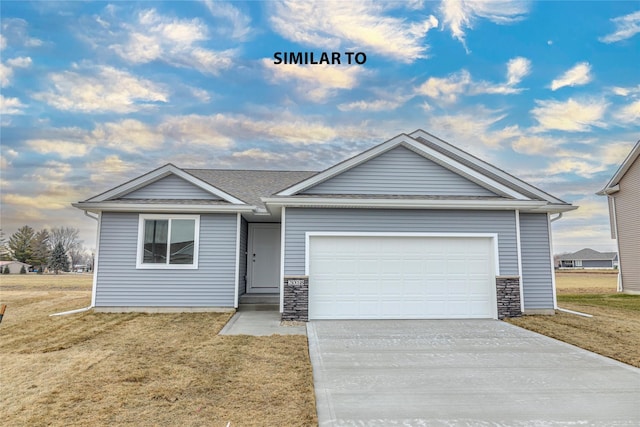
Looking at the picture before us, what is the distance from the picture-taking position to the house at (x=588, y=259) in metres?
77.0

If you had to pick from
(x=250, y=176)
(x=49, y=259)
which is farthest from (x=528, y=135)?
(x=49, y=259)

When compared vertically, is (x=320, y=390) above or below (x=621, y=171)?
below

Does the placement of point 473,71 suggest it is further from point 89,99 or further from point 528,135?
point 89,99

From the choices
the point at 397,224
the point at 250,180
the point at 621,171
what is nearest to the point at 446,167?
the point at 397,224

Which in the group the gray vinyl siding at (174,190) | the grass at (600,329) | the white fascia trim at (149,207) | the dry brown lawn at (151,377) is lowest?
the dry brown lawn at (151,377)

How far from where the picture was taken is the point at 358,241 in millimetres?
9148

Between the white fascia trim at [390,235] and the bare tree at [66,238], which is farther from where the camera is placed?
the bare tree at [66,238]

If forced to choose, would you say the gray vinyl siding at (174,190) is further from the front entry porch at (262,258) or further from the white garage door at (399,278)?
Answer: the white garage door at (399,278)

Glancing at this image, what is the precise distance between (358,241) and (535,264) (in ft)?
16.8

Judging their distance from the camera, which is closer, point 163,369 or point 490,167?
point 163,369

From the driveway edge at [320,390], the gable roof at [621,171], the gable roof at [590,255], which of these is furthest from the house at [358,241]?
the gable roof at [590,255]

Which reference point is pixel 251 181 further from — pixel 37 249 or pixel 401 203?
pixel 37 249

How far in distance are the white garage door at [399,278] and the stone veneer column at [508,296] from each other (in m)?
0.14

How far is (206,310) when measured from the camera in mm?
9969
